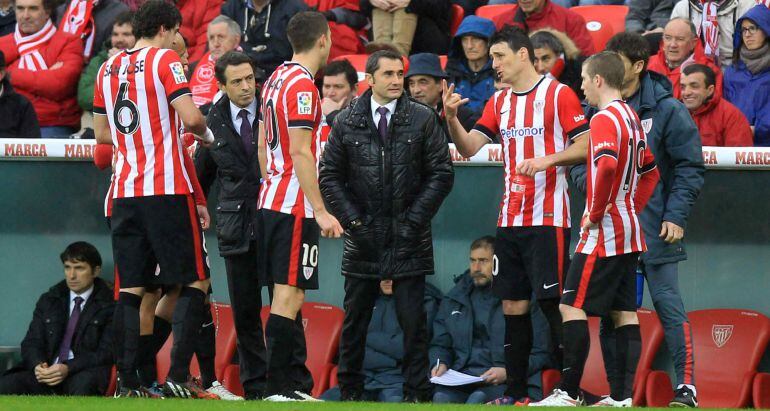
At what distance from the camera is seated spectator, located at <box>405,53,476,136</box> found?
9961 mm

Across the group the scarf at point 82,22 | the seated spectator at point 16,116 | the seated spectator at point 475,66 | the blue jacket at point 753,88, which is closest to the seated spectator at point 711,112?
the blue jacket at point 753,88

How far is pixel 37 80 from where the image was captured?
39.3 ft

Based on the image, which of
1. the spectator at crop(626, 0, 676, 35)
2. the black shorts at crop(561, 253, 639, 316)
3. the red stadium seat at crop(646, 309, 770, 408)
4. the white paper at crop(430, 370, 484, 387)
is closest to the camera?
the black shorts at crop(561, 253, 639, 316)

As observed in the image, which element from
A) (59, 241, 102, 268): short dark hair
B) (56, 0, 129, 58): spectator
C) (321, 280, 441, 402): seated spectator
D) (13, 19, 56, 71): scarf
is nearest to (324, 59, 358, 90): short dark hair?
(321, 280, 441, 402): seated spectator

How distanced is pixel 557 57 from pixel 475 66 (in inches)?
37.5

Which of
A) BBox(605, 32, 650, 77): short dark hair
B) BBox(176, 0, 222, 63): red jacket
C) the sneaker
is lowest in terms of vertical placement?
the sneaker

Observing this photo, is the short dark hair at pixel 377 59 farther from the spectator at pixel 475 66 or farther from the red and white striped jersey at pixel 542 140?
the spectator at pixel 475 66

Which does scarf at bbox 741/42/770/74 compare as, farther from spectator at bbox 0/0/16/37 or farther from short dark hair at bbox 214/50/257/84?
spectator at bbox 0/0/16/37

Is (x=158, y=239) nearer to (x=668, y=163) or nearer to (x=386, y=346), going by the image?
(x=386, y=346)

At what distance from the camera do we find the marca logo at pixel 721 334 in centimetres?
920

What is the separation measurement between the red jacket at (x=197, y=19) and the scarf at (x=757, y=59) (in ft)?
16.4

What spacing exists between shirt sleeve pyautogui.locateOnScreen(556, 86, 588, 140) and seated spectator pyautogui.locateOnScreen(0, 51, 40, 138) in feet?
15.7

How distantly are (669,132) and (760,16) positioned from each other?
2306 millimetres

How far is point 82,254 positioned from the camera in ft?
32.7
